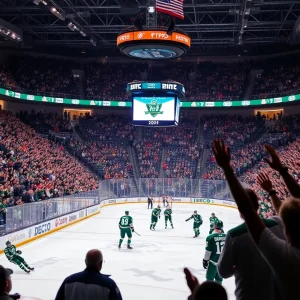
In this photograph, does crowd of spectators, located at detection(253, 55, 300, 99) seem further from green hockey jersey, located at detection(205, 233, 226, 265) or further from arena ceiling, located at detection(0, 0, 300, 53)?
green hockey jersey, located at detection(205, 233, 226, 265)

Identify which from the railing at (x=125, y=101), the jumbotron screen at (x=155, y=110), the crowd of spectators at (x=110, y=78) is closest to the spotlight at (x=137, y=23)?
the jumbotron screen at (x=155, y=110)

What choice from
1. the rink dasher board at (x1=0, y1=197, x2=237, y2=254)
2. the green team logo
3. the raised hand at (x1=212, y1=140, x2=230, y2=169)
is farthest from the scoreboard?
the raised hand at (x1=212, y1=140, x2=230, y2=169)

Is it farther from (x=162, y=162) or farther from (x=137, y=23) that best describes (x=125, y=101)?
(x=137, y=23)

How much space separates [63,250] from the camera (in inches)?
638

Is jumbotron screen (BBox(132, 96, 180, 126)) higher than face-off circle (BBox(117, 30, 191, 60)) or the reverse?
the reverse

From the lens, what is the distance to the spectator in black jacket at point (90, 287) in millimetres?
3521

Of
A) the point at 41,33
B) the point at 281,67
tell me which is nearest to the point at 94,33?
the point at 41,33

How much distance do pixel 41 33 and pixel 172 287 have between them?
1309 inches

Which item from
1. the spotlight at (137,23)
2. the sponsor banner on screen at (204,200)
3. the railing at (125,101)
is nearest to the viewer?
the spotlight at (137,23)

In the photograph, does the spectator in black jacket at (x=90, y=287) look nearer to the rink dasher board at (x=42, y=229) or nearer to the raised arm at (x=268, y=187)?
the raised arm at (x=268, y=187)

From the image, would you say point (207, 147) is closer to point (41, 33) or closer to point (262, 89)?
point (262, 89)

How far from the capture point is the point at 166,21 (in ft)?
104

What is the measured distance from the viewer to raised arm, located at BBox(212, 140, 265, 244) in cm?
228

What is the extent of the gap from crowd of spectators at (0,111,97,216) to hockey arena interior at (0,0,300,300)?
5.6 inches
